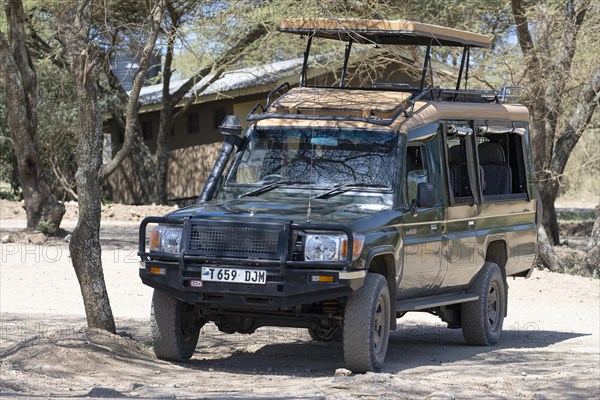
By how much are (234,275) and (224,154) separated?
1933mm

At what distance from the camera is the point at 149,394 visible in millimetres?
7715

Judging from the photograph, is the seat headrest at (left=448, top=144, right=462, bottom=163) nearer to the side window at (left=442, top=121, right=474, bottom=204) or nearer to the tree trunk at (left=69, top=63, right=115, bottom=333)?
the side window at (left=442, top=121, right=474, bottom=204)

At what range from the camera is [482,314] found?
1139 cm

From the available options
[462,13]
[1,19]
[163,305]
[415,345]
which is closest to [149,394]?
[163,305]

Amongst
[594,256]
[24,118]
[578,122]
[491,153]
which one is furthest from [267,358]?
[578,122]

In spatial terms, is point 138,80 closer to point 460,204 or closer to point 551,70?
point 460,204

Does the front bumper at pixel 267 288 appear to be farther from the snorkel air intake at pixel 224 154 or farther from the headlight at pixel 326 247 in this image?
the snorkel air intake at pixel 224 154

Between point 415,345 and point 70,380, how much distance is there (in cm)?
419

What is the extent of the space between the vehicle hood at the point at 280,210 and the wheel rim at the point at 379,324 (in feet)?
2.44

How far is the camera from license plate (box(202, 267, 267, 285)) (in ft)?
28.2

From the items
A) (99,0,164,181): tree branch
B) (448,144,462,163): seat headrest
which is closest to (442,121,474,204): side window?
(448,144,462,163): seat headrest

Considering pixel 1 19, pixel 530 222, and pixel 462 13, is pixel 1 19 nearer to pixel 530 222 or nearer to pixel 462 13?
pixel 462 13

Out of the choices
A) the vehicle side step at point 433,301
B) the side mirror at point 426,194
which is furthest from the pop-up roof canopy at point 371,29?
the vehicle side step at point 433,301

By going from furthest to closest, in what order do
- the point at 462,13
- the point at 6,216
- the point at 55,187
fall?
1. the point at 55,187
2. the point at 6,216
3. the point at 462,13
